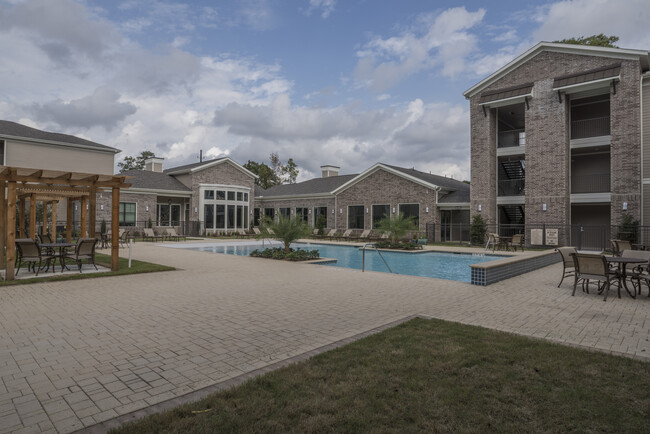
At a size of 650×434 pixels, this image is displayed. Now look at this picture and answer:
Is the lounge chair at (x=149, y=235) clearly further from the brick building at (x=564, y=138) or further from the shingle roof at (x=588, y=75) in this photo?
the shingle roof at (x=588, y=75)

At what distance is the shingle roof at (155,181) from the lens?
92.0 feet

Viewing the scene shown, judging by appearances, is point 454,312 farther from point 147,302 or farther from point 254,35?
point 254,35

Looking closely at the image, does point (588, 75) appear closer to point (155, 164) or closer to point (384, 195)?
point (384, 195)

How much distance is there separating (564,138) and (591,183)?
349cm

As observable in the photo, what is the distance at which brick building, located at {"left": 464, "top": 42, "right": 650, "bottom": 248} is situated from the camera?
17609 mm

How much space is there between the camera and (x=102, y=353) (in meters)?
4.07

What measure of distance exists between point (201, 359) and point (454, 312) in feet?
13.3

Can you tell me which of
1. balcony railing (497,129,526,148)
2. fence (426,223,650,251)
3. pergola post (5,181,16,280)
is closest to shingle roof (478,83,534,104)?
balcony railing (497,129,526,148)

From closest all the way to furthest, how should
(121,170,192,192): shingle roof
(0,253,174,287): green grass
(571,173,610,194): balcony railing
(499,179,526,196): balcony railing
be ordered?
(0,253,174,287): green grass, (571,173,610,194): balcony railing, (499,179,526,196): balcony railing, (121,170,192,192): shingle roof

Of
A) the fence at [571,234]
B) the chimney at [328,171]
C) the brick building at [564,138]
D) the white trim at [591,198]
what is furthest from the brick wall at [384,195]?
the chimney at [328,171]

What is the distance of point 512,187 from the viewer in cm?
2238

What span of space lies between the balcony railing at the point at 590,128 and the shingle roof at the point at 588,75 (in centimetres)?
264

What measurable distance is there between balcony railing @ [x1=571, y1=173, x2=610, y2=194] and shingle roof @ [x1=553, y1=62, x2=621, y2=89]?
5.06 metres

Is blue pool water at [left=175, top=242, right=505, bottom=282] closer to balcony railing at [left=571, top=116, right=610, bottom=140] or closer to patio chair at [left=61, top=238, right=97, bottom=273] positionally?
patio chair at [left=61, top=238, right=97, bottom=273]
